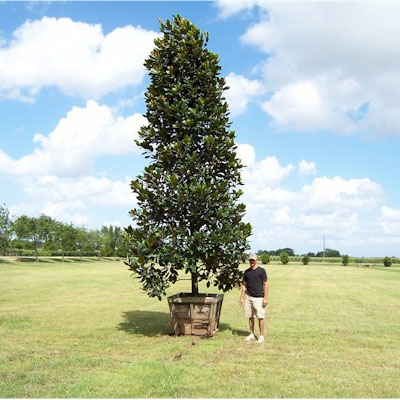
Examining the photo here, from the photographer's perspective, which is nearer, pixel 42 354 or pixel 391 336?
pixel 42 354

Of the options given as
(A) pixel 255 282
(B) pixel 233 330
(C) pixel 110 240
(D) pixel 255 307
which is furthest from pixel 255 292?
(C) pixel 110 240

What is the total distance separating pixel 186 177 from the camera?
13.0 meters

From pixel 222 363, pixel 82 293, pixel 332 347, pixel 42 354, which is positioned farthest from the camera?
pixel 82 293

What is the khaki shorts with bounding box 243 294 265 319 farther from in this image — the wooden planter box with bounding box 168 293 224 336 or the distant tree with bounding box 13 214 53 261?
the distant tree with bounding box 13 214 53 261

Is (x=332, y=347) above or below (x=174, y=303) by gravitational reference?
below

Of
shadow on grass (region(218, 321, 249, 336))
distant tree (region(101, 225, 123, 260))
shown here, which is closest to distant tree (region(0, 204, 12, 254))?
distant tree (region(101, 225, 123, 260))

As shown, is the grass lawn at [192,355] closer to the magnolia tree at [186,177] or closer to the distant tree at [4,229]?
the magnolia tree at [186,177]

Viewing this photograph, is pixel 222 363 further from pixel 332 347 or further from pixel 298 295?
pixel 298 295

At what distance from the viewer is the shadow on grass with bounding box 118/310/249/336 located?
523 inches

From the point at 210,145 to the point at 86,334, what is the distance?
642cm

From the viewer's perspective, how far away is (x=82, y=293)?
24.8 meters

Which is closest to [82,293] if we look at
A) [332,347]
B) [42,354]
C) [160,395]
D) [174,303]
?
[174,303]

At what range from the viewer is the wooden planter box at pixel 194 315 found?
12523mm

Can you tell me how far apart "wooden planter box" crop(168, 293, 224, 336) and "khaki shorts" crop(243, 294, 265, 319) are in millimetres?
1024
